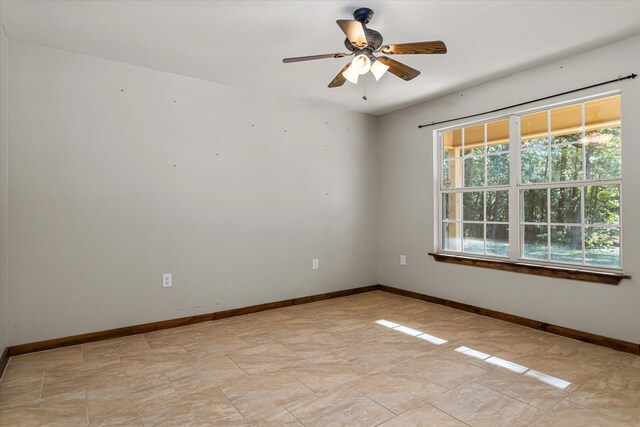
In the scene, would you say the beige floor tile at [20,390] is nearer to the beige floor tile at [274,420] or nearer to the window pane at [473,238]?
the beige floor tile at [274,420]

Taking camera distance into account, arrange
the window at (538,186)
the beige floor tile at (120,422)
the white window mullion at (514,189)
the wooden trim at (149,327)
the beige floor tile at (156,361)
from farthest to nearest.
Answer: the white window mullion at (514,189)
the window at (538,186)
the wooden trim at (149,327)
the beige floor tile at (156,361)
the beige floor tile at (120,422)

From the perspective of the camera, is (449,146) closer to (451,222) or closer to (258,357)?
(451,222)

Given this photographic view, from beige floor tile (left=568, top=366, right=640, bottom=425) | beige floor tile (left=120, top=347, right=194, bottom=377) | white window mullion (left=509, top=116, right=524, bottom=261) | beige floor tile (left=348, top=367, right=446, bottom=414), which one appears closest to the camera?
beige floor tile (left=568, top=366, right=640, bottom=425)

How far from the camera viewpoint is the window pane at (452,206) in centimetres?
430

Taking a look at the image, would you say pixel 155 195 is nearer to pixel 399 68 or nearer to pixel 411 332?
pixel 399 68

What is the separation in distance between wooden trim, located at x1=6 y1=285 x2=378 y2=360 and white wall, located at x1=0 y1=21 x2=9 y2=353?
19cm

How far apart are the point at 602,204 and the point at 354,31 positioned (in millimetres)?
2594

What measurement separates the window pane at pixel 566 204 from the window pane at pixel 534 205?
0.08 meters

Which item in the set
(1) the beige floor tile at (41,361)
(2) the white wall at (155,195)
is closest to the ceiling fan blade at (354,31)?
(2) the white wall at (155,195)

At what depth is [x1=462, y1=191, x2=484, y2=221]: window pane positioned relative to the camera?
4062 mm

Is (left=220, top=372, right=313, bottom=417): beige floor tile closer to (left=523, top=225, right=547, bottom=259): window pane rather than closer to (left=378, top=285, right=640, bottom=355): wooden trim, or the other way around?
(left=378, top=285, right=640, bottom=355): wooden trim

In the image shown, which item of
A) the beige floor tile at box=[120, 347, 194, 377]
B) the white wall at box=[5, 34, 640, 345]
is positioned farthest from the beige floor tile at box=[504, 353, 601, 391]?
the beige floor tile at box=[120, 347, 194, 377]

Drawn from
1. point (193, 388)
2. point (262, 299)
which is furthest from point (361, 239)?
point (193, 388)

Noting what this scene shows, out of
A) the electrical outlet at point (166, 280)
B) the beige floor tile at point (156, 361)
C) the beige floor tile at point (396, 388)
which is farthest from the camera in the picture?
the electrical outlet at point (166, 280)
